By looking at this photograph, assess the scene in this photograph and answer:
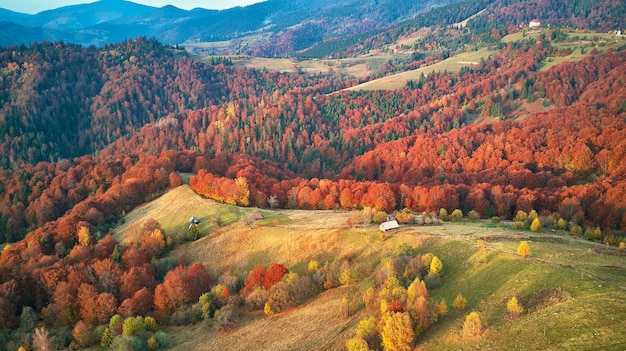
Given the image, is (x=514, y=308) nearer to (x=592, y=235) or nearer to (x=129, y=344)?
(x=592, y=235)

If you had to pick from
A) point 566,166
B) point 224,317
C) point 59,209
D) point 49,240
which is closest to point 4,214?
point 59,209

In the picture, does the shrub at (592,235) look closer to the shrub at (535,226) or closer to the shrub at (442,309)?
the shrub at (535,226)

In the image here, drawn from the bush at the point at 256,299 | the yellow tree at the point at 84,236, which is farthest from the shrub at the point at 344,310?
the yellow tree at the point at 84,236

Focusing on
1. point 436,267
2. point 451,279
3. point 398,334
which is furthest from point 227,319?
point 451,279

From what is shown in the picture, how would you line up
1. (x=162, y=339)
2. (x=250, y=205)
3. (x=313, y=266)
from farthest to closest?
(x=250, y=205)
(x=313, y=266)
(x=162, y=339)

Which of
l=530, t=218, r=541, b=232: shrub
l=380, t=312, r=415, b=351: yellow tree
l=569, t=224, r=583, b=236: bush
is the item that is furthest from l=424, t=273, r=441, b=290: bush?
l=569, t=224, r=583, b=236: bush
